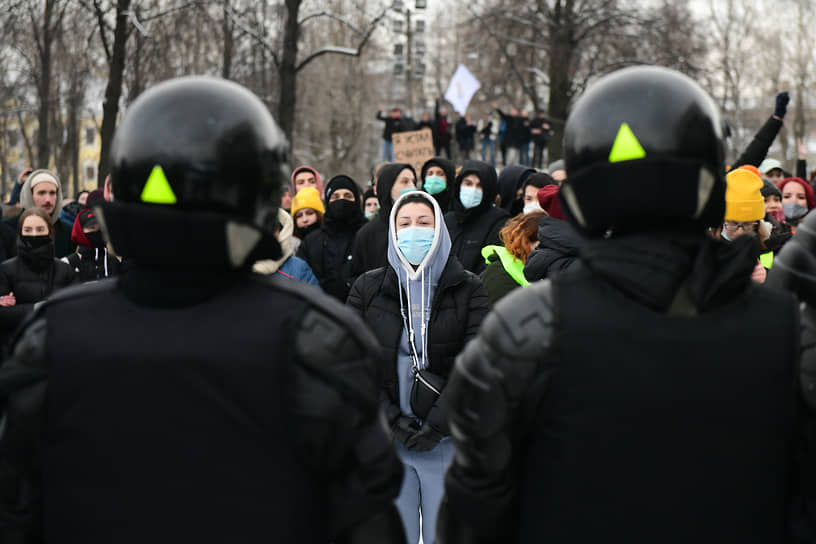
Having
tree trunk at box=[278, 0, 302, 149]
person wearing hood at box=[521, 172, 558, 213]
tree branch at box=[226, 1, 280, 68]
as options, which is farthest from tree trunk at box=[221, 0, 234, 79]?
person wearing hood at box=[521, 172, 558, 213]

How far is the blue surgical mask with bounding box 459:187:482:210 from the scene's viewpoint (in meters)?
7.09

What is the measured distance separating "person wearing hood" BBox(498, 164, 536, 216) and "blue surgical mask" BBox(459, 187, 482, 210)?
111 cm

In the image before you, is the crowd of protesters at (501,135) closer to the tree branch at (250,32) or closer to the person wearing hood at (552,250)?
the tree branch at (250,32)

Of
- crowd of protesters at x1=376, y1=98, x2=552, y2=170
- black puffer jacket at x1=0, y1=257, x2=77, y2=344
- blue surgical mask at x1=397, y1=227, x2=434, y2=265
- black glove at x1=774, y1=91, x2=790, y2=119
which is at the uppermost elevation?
crowd of protesters at x1=376, y1=98, x2=552, y2=170

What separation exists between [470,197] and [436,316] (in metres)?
2.76

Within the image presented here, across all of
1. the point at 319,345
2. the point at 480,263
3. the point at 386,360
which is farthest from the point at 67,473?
the point at 480,263

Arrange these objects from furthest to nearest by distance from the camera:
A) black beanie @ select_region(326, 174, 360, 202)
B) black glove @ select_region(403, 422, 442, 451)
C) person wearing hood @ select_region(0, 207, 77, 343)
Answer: black beanie @ select_region(326, 174, 360, 202)
person wearing hood @ select_region(0, 207, 77, 343)
black glove @ select_region(403, 422, 442, 451)

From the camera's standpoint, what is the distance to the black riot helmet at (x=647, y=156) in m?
1.87

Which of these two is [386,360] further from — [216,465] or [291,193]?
[291,193]

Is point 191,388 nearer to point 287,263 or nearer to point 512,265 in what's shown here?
point 512,265

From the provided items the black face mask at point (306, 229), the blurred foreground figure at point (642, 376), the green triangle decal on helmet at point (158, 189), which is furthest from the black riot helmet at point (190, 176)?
the black face mask at point (306, 229)

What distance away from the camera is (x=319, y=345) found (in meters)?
1.76

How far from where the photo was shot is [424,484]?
14.7ft

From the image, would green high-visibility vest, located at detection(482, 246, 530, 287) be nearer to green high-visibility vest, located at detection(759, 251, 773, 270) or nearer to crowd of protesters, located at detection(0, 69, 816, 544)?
crowd of protesters, located at detection(0, 69, 816, 544)
